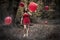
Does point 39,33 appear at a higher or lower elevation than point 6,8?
lower

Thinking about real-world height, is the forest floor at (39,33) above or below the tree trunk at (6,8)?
below

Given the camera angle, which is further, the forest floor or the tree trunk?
the forest floor

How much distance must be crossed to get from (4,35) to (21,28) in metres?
0.27

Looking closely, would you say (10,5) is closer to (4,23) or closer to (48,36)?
(4,23)

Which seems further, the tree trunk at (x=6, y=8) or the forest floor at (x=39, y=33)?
the forest floor at (x=39, y=33)

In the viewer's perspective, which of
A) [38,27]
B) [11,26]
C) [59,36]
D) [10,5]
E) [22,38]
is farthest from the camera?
[38,27]

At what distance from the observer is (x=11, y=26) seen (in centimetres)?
93

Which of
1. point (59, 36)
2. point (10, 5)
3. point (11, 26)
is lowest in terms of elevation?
point (59, 36)

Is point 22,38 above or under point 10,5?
under

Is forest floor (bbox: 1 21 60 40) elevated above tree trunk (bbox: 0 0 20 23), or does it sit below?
below

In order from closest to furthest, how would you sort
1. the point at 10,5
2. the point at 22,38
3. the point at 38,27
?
the point at 10,5 < the point at 22,38 < the point at 38,27

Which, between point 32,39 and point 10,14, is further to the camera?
point 32,39

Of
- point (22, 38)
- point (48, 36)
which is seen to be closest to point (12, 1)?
point (22, 38)

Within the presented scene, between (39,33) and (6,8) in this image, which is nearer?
(6,8)
